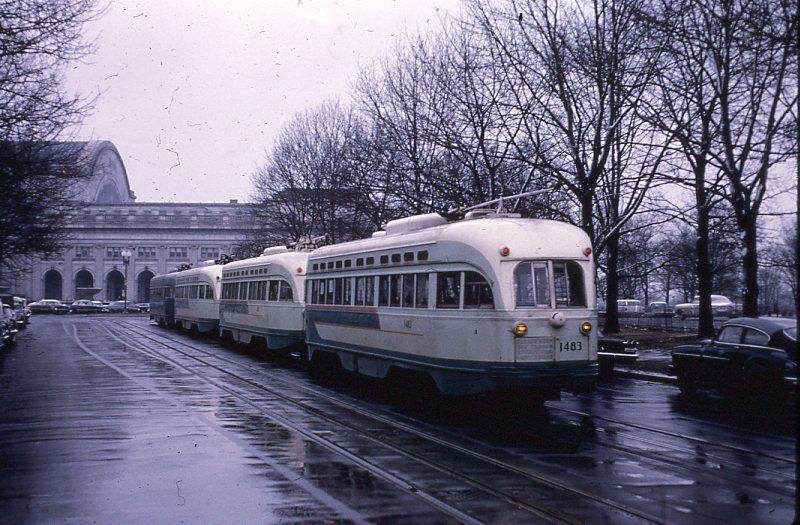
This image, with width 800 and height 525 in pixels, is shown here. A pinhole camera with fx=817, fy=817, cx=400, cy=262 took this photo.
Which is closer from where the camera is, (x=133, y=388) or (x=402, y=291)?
(x=402, y=291)

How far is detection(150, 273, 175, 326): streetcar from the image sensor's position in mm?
47406

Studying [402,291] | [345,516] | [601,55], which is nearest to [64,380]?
[402,291]

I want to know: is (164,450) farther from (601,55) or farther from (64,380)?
(601,55)

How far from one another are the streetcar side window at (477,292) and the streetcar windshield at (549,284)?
443 mm

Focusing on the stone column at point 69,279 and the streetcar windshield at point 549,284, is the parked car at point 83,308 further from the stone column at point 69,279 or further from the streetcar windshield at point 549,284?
the streetcar windshield at point 549,284

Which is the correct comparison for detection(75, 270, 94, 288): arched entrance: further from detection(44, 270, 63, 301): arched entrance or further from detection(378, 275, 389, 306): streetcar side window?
detection(378, 275, 389, 306): streetcar side window

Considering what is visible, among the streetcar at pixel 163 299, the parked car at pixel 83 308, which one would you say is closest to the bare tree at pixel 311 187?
the streetcar at pixel 163 299

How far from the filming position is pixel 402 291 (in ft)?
48.9

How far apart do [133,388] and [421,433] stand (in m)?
8.36

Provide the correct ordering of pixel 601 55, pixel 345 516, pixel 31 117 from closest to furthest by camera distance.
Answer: pixel 345 516, pixel 31 117, pixel 601 55

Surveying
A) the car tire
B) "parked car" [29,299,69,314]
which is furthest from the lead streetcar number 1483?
"parked car" [29,299,69,314]

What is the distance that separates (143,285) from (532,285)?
119772 mm

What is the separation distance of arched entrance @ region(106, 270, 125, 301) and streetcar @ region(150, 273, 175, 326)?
68956mm

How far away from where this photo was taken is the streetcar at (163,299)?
47.4m
